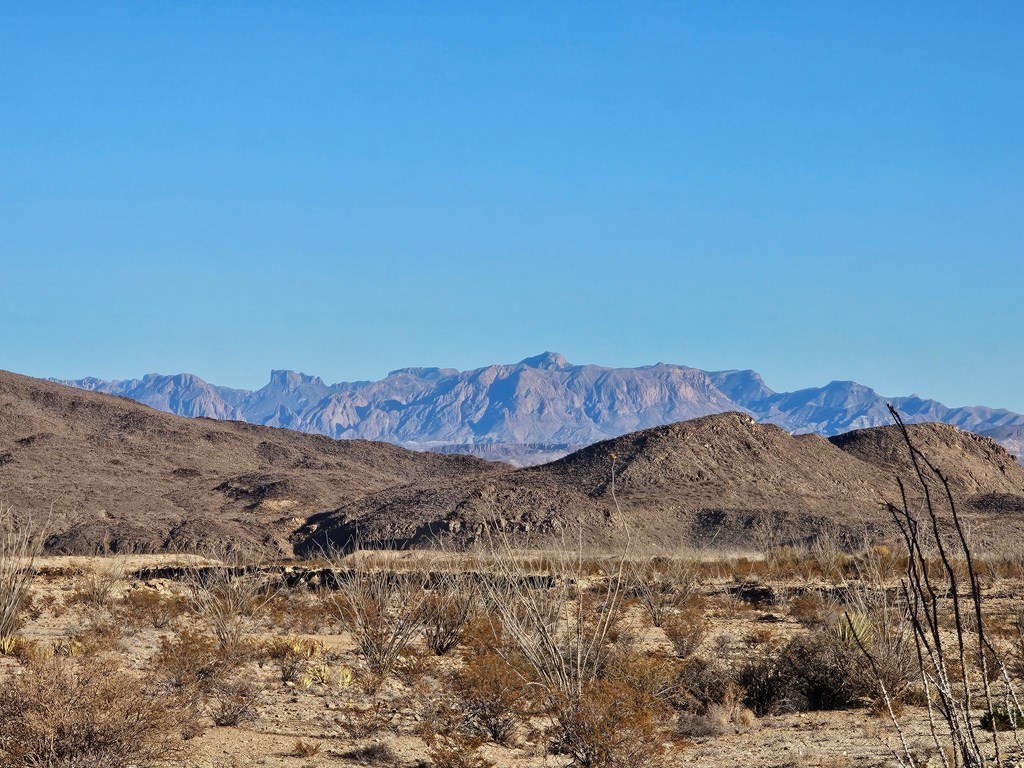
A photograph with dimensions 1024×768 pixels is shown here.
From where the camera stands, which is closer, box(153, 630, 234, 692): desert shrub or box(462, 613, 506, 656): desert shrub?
box(153, 630, 234, 692): desert shrub

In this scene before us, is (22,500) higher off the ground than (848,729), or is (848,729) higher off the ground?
(22,500)

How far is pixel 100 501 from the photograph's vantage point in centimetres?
7038

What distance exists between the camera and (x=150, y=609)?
23.8 m

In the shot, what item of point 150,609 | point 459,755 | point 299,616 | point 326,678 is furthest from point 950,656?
point 150,609

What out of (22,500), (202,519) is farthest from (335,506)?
(22,500)

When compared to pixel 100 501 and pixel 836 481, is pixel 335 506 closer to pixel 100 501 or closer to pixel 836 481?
pixel 100 501

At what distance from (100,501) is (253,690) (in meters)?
60.5

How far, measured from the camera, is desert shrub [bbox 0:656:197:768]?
29.8 ft

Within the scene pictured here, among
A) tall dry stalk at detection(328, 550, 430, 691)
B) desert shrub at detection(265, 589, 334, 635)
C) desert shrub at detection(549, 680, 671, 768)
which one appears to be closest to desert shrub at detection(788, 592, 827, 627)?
tall dry stalk at detection(328, 550, 430, 691)

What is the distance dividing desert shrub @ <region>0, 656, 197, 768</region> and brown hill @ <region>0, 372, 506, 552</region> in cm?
4219

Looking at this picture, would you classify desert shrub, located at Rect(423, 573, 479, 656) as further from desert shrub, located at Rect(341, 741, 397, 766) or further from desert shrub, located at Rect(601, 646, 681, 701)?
desert shrub, located at Rect(341, 741, 397, 766)

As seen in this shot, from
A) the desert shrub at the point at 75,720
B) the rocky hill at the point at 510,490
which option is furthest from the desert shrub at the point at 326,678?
the rocky hill at the point at 510,490

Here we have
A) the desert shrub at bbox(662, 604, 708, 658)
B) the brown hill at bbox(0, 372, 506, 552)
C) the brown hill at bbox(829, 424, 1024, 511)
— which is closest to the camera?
the desert shrub at bbox(662, 604, 708, 658)

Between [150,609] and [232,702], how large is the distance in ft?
38.1
